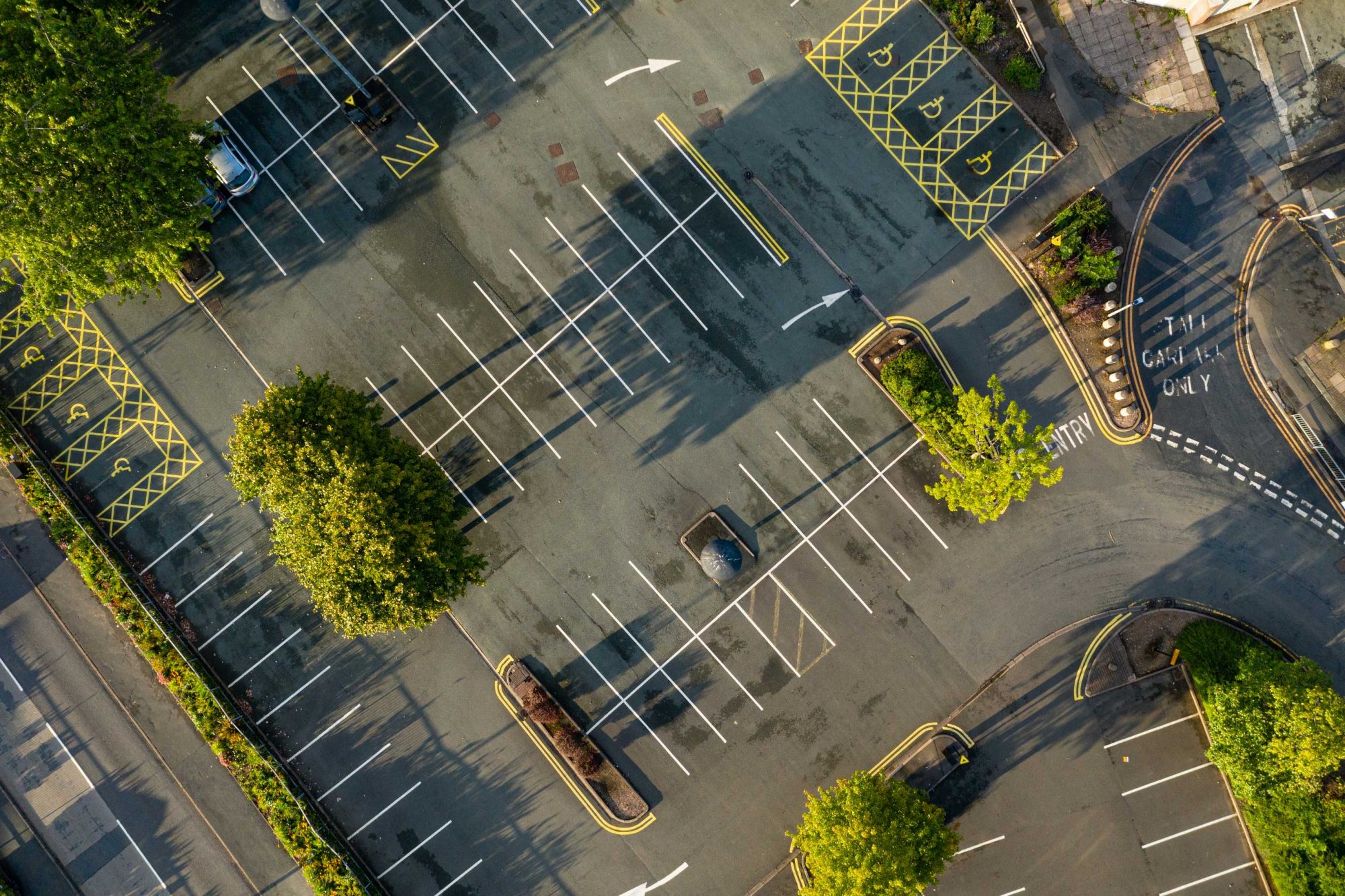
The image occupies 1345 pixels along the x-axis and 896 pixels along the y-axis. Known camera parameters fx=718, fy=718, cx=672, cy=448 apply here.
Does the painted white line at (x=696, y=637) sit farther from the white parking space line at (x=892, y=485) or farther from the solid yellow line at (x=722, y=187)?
→ the solid yellow line at (x=722, y=187)

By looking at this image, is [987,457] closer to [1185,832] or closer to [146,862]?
[1185,832]

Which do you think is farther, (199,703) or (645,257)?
(645,257)

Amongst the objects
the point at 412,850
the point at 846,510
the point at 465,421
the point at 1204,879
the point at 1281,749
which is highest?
the point at 465,421

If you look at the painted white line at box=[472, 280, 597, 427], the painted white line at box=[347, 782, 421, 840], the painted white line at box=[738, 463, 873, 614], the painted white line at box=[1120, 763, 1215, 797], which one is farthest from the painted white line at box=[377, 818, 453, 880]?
the painted white line at box=[1120, 763, 1215, 797]

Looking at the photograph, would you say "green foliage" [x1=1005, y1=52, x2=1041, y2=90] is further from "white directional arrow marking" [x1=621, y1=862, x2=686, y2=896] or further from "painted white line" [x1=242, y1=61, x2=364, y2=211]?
"white directional arrow marking" [x1=621, y1=862, x2=686, y2=896]

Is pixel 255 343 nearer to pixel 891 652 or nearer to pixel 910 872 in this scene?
pixel 891 652

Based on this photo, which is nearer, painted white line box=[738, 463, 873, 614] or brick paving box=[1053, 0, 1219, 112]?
painted white line box=[738, 463, 873, 614]

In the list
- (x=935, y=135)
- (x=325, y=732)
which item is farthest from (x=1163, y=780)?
(x=325, y=732)

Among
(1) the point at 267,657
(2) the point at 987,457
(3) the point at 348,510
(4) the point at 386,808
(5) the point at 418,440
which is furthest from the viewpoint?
(5) the point at 418,440
